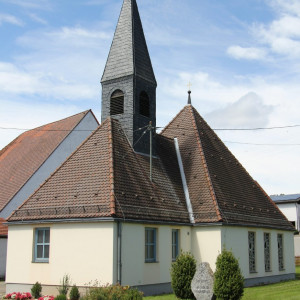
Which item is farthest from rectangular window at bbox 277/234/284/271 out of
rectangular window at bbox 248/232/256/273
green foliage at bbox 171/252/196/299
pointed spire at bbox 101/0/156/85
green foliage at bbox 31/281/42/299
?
green foliage at bbox 31/281/42/299

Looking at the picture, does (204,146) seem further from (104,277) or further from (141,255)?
(104,277)

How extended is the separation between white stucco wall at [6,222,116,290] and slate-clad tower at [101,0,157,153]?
5709 mm

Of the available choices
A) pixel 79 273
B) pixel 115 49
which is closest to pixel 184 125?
pixel 115 49

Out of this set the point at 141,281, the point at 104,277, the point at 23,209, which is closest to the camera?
the point at 104,277

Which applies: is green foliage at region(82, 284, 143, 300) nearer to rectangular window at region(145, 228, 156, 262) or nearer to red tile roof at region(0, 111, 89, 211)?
rectangular window at region(145, 228, 156, 262)

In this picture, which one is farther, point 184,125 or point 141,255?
point 184,125

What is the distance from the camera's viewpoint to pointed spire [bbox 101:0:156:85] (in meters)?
23.5

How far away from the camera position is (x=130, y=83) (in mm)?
23062

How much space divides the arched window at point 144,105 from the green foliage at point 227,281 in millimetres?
10134

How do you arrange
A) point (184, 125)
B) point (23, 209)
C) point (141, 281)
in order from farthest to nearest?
1. point (184, 125)
2. point (23, 209)
3. point (141, 281)

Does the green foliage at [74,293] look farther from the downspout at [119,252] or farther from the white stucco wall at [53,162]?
the white stucco wall at [53,162]

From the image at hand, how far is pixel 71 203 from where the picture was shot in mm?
18922

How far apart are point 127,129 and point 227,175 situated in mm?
6131

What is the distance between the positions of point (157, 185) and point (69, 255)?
550cm
